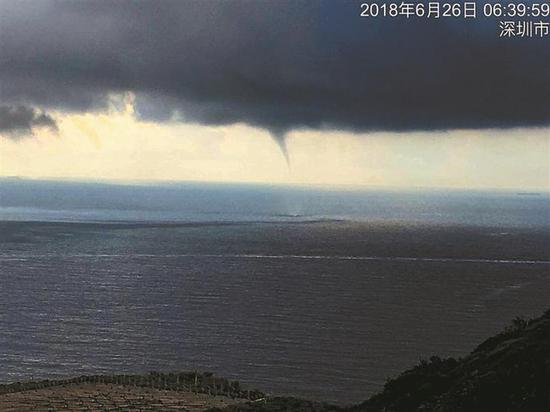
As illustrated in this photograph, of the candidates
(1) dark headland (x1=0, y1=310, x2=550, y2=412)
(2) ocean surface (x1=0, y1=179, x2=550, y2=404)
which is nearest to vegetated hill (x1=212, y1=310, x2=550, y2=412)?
(1) dark headland (x1=0, y1=310, x2=550, y2=412)

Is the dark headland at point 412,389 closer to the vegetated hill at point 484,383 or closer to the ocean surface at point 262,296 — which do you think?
the vegetated hill at point 484,383

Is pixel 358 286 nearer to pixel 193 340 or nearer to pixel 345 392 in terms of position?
pixel 193 340

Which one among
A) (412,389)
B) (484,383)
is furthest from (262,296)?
(484,383)

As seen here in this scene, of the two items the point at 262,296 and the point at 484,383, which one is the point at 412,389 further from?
the point at 262,296

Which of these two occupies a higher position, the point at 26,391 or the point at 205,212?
the point at 205,212

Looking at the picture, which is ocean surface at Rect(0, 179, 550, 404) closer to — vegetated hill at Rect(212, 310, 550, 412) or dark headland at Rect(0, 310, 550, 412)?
dark headland at Rect(0, 310, 550, 412)

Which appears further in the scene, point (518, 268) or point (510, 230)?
point (510, 230)

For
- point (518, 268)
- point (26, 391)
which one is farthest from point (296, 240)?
point (26, 391)
